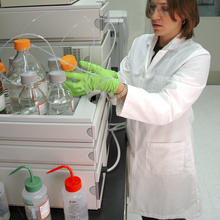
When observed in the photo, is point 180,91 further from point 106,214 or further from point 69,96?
point 106,214

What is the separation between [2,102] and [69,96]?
0.23 m

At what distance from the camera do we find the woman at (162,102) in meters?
0.93

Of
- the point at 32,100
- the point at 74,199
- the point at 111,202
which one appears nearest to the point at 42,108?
the point at 32,100

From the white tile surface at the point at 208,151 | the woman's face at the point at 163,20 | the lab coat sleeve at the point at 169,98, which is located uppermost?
the woman's face at the point at 163,20

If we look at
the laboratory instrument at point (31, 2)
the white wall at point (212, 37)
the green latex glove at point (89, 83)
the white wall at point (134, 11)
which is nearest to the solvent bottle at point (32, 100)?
the green latex glove at point (89, 83)

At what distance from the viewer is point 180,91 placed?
3.08 feet

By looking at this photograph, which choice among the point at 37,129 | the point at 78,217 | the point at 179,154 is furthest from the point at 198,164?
the point at 37,129

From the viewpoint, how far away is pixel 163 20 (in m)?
1.04

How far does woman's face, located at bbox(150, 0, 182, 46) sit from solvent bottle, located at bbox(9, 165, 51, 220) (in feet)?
2.60

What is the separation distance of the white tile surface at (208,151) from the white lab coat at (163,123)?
677 mm

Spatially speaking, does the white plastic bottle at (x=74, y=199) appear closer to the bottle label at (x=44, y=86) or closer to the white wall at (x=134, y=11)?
the bottle label at (x=44, y=86)

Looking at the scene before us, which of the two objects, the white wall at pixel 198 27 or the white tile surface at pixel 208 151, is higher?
the white wall at pixel 198 27

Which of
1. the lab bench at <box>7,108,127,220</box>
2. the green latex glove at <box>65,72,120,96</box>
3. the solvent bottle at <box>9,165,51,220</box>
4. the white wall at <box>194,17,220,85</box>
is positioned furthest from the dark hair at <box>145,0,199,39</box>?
the white wall at <box>194,17,220,85</box>

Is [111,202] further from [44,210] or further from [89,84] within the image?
[89,84]
